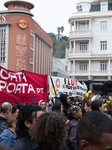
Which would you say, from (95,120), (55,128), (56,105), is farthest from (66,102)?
(95,120)

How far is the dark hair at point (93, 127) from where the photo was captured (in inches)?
61.6

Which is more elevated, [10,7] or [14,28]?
[10,7]

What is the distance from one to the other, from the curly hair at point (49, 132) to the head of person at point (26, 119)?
591 millimetres

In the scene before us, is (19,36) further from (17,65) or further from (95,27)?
(95,27)

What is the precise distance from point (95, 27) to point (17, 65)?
12538mm

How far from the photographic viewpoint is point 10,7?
105 ft

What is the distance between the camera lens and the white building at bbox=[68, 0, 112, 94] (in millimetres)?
31031

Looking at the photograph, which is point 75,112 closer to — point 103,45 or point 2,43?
point 2,43

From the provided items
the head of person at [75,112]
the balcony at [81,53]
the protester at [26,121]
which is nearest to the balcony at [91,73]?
the balcony at [81,53]

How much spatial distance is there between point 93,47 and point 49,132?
30.4m

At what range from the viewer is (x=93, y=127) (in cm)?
161

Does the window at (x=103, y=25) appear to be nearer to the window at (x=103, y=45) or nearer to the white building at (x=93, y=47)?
the white building at (x=93, y=47)

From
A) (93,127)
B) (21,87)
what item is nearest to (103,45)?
(21,87)

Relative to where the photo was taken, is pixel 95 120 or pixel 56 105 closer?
pixel 95 120
